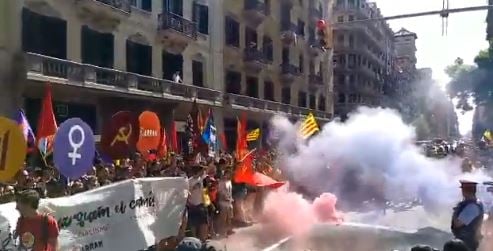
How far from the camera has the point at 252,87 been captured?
3534 cm

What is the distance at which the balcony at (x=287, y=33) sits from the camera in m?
38.9

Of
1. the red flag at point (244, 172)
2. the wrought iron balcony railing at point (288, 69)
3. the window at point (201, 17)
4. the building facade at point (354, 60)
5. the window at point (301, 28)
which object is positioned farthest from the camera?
the building facade at point (354, 60)

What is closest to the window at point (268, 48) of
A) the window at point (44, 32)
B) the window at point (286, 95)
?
the window at point (286, 95)

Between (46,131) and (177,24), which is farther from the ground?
(177,24)

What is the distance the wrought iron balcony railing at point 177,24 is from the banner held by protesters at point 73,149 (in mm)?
17482

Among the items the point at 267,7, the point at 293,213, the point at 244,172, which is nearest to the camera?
the point at 293,213

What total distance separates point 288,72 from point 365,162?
22489mm

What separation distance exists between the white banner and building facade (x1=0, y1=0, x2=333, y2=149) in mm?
10555

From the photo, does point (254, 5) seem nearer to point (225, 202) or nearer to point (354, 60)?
point (225, 202)

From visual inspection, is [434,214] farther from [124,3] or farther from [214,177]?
[124,3]

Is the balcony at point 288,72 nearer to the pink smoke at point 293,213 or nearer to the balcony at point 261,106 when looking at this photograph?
the balcony at point 261,106

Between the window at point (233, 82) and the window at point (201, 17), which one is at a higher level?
the window at point (201, 17)

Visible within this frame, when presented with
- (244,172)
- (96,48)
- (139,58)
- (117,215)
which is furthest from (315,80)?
(117,215)

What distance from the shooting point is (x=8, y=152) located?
691 centimetres
